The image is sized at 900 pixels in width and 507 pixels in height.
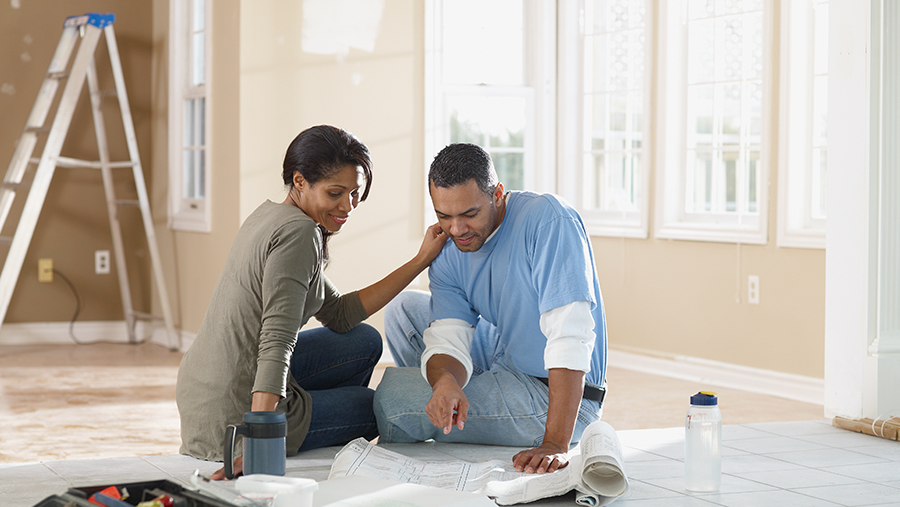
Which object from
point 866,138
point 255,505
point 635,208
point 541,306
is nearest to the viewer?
point 255,505

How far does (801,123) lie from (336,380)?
8.08 feet

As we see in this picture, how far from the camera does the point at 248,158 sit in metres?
4.88

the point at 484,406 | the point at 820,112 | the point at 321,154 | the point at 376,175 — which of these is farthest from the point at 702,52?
the point at 321,154

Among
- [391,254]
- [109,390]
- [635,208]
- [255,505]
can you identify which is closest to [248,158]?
[391,254]

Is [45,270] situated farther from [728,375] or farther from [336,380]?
[728,375]

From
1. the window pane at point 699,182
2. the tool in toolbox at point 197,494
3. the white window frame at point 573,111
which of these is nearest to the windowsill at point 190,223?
the white window frame at point 573,111

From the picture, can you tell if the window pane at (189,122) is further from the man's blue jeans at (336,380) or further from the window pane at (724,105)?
the man's blue jeans at (336,380)

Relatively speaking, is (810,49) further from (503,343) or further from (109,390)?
(109,390)

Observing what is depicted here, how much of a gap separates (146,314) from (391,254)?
5.50 feet

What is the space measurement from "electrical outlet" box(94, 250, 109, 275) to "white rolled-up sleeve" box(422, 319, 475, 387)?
368cm

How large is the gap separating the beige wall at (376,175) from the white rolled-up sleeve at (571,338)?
230 centimetres

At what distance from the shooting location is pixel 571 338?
2346 mm

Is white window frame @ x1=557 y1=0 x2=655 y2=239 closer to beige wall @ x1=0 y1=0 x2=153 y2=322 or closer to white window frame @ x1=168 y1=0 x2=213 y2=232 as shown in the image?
white window frame @ x1=168 y1=0 x2=213 y2=232

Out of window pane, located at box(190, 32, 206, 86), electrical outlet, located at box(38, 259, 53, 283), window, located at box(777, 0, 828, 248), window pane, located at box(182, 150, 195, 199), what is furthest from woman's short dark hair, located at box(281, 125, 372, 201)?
electrical outlet, located at box(38, 259, 53, 283)
